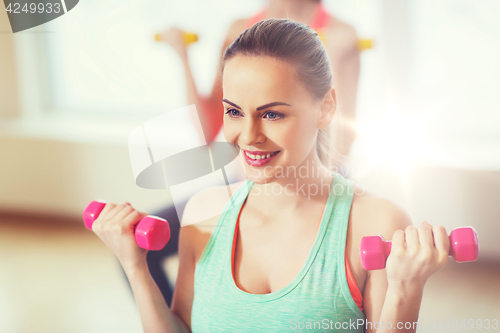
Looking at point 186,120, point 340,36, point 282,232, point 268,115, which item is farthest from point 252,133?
point 340,36

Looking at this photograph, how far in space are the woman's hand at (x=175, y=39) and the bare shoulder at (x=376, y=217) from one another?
42 centimetres

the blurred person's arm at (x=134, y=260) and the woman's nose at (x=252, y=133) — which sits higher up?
the woman's nose at (x=252, y=133)

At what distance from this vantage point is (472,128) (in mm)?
899

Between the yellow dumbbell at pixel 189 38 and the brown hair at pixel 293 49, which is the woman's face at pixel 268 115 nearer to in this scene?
the brown hair at pixel 293 49

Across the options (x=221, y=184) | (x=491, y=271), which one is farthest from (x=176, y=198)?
(x=491, y=271)

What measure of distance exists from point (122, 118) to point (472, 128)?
81cm

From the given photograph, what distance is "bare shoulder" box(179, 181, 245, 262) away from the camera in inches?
25.6

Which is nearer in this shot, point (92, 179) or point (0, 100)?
point (0, 100)

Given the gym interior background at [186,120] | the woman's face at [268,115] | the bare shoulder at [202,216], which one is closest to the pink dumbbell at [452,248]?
the woman's face at [268,115]

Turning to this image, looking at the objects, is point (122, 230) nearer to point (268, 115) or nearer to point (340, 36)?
point (268, 115)

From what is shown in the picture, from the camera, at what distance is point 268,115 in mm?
532

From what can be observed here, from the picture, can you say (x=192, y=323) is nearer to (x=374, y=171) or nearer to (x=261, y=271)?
(x=261, y=271)

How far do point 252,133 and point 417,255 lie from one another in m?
0.25

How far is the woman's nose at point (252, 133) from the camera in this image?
53 centimetres
